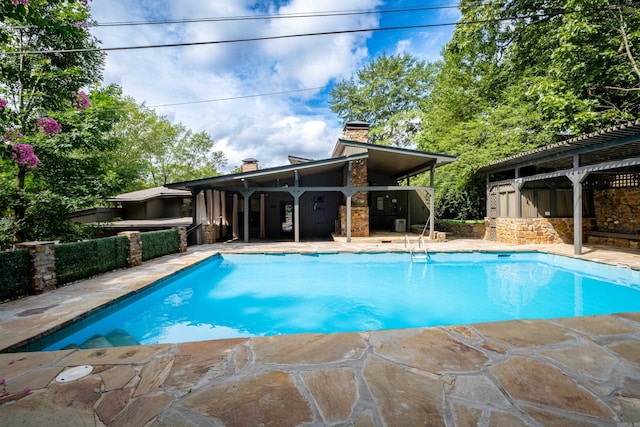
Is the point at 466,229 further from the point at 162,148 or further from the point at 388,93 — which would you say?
the point at 162,148

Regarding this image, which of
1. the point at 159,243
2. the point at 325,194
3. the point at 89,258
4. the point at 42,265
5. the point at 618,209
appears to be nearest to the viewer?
the point at 42,265

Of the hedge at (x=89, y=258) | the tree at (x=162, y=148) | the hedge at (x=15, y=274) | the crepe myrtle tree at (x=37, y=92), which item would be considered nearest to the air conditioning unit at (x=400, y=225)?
the hedge at (x=89, y=258)

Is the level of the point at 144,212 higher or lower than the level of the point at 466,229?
higher

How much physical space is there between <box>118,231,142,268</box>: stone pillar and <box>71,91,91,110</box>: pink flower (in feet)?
13.3

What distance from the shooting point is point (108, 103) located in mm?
8211

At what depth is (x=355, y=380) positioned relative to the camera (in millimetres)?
1921

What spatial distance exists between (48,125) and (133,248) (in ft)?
12.7

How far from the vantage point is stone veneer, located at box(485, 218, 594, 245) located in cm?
1016

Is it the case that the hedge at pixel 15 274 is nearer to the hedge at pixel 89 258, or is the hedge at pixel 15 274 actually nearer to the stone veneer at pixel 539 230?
the hedge at pixel 89 258

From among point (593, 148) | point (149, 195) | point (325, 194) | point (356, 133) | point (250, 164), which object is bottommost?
point (325, 194)

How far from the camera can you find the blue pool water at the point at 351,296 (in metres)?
4.31

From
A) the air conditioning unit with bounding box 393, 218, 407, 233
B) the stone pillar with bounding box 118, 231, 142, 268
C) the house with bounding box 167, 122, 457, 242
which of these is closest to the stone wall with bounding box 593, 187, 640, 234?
the house with bounding box 167, 122, 457, 242

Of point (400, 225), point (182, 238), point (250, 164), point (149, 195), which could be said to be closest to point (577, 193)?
point (400, 225)

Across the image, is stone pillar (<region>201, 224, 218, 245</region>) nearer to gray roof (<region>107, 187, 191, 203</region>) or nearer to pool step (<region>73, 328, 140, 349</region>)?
gray roof (<region>107, 187, 191, 203</region>)
